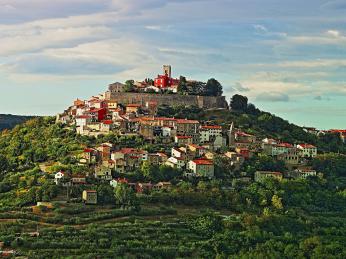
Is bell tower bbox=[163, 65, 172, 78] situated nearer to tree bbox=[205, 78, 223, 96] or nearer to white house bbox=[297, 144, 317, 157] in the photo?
tree bbox=[205, 78, 223, 96]

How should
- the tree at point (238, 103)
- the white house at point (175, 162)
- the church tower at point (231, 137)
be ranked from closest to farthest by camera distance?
the white house at point (175, 162)
the church tower at point (231, 137)
the tree at point (238, 103)

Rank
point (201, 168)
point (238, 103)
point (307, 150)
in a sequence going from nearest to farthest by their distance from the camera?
point (201, 168) → point (307, 150) → point (238, 103)

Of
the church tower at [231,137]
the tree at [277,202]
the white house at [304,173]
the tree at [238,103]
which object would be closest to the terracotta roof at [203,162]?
the church tower at [231,137]

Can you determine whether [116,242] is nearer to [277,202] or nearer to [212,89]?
[277,202]

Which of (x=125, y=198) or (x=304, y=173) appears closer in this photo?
(x=125, y=198)

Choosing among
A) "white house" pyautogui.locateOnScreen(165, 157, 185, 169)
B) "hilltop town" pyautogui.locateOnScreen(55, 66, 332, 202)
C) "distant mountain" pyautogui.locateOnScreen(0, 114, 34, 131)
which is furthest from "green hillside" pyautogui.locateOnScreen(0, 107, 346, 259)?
"distant mountain" pyautogui.locateOnScreen(0, 114, 34, 131)

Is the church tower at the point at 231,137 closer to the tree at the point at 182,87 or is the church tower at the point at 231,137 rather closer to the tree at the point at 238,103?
the tree at the point at 238,103

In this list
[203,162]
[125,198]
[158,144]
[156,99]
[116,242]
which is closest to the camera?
[116,242]

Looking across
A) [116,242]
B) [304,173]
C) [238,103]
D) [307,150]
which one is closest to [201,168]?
[304,173]

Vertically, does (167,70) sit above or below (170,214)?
above
